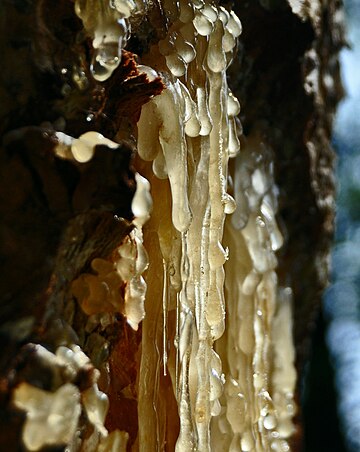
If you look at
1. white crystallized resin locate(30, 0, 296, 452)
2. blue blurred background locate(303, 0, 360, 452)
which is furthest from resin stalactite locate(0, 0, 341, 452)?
blue blurred background locate(303, 0, 360, 452)

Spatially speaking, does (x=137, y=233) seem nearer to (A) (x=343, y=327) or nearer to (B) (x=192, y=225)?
(B) (x=192, y=225)

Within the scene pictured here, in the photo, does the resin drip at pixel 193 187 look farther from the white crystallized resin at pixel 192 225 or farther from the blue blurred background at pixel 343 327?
the blue blurred background at pixel 343 327

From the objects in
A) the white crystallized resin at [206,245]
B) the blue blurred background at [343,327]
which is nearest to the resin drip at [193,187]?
the white crystallized resin at [206,245]

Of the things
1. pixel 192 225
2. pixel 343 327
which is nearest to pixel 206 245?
pixel 192 225

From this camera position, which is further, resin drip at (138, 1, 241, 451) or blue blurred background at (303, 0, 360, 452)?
blue blurred background at (303, 0, 360, 452)

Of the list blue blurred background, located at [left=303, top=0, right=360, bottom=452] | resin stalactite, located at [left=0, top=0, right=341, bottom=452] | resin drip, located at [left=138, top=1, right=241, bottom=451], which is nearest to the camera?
resin stalactite, located at [left=0, top=0, right=341, bottom=452]

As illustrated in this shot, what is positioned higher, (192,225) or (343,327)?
(343,327)

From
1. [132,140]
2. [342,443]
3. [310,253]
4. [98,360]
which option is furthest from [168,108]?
[342,443]

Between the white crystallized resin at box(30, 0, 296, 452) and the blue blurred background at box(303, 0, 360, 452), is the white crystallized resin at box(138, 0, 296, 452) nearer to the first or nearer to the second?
the white crystallized resin at box(30, 0, 296, 452)
